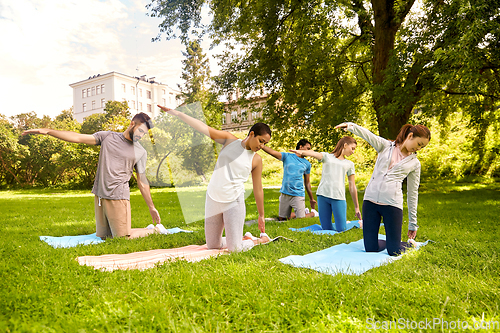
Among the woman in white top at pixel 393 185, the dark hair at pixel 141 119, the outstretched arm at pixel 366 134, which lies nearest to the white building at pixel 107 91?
the dark hair at pixel 141 119

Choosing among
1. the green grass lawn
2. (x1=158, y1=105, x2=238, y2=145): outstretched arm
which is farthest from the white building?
the green grass lawn

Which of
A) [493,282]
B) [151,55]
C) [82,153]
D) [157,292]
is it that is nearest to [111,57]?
[151,55]

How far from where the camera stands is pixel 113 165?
19.6ft

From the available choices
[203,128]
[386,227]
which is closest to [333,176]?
[386,227]

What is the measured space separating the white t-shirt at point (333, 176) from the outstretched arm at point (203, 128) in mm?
2962

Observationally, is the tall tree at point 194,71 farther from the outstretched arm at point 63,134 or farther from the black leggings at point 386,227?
the black leggings at point 386,227

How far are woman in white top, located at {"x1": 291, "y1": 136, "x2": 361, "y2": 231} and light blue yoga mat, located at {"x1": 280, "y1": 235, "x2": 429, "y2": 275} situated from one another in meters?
1.77

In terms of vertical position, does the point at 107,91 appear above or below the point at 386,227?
above

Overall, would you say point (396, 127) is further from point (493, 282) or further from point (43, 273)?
point (43, 273)

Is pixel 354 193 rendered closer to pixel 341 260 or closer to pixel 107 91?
pixel 341 260

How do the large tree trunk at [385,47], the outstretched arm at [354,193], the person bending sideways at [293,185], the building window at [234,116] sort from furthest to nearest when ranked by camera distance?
1. the building window at [234,116]
2. the large tree trunk at [385,47]
3. the person bending sideways at [293,185]
4. the outstretched arm at [354,193]

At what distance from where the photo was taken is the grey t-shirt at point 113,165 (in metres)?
5.91

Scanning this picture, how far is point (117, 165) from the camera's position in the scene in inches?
236

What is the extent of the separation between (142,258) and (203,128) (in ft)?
6.39
